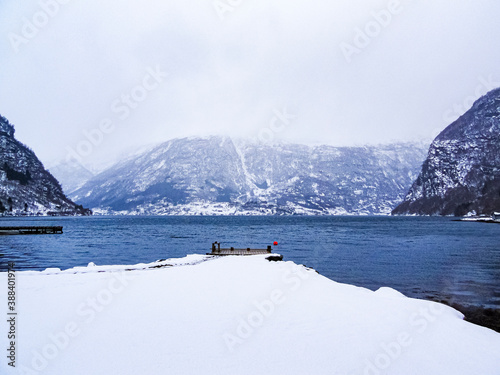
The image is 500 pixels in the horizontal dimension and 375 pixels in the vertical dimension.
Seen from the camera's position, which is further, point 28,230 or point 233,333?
point 28,230

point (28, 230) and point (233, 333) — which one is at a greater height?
point (233, 333)

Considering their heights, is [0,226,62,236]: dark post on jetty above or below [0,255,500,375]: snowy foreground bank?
below

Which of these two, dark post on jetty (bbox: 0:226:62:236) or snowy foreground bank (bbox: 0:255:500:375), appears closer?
snowy foreground bank (bbox: 0:255:500:375)

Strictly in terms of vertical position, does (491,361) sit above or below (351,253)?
above

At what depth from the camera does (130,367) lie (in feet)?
32.1

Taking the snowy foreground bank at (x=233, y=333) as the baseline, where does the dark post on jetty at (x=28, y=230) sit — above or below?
below

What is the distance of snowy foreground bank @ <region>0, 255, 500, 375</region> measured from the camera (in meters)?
10.2

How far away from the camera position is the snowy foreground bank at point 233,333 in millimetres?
10227

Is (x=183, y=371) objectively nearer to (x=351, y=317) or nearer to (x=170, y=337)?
(x=170, y=337)

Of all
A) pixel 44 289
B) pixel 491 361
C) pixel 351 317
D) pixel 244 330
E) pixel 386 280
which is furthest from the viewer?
pixel 386 280

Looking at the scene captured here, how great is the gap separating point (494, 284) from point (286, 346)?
30120mm

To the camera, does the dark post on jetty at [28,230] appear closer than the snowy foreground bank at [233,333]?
No

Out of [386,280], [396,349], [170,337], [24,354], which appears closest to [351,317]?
[396,349]

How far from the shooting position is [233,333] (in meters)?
12.6
